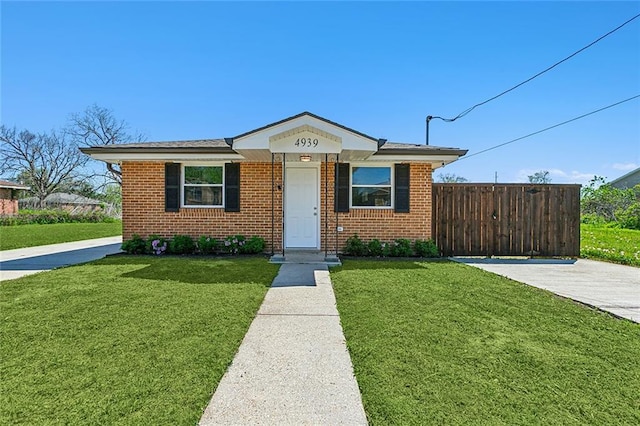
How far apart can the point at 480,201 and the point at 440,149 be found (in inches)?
79.6

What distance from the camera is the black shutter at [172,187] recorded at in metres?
9.31

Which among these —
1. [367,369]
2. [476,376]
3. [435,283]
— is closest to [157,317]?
[367,369]

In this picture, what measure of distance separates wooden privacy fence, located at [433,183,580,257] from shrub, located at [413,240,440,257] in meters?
0.62

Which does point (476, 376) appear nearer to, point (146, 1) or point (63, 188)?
point (146, 1)

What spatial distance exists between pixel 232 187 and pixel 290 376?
7.29 meters

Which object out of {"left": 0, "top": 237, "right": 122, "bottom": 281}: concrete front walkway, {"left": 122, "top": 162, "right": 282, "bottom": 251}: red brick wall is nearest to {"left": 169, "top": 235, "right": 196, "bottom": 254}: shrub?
{"left": 122, "top": 162, "right": 282, "bottom": 251}: red brick wall

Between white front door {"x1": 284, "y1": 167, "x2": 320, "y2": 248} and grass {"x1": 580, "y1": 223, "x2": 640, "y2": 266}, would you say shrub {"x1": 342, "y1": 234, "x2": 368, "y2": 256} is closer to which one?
white front door {"x1": 284, "y1": 167, "x2": 320, "y2": 248}

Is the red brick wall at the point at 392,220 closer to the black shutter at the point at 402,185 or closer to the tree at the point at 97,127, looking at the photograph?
the black shutter at the point at 402,185

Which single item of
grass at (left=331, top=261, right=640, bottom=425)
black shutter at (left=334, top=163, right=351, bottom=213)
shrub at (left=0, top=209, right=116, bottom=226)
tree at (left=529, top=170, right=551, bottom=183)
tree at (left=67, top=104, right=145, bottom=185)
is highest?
tree at (left=67, top=104, right=145, bottom=185)

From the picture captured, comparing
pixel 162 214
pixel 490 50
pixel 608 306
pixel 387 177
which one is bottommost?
pixel 608 306

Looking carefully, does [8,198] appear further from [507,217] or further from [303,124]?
[507,217]

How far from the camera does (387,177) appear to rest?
9.51 m

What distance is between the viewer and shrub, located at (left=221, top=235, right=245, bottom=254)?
908 centimetres

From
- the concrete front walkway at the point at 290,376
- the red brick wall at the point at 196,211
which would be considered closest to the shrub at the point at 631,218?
the red brick wall at the point at 196,211
